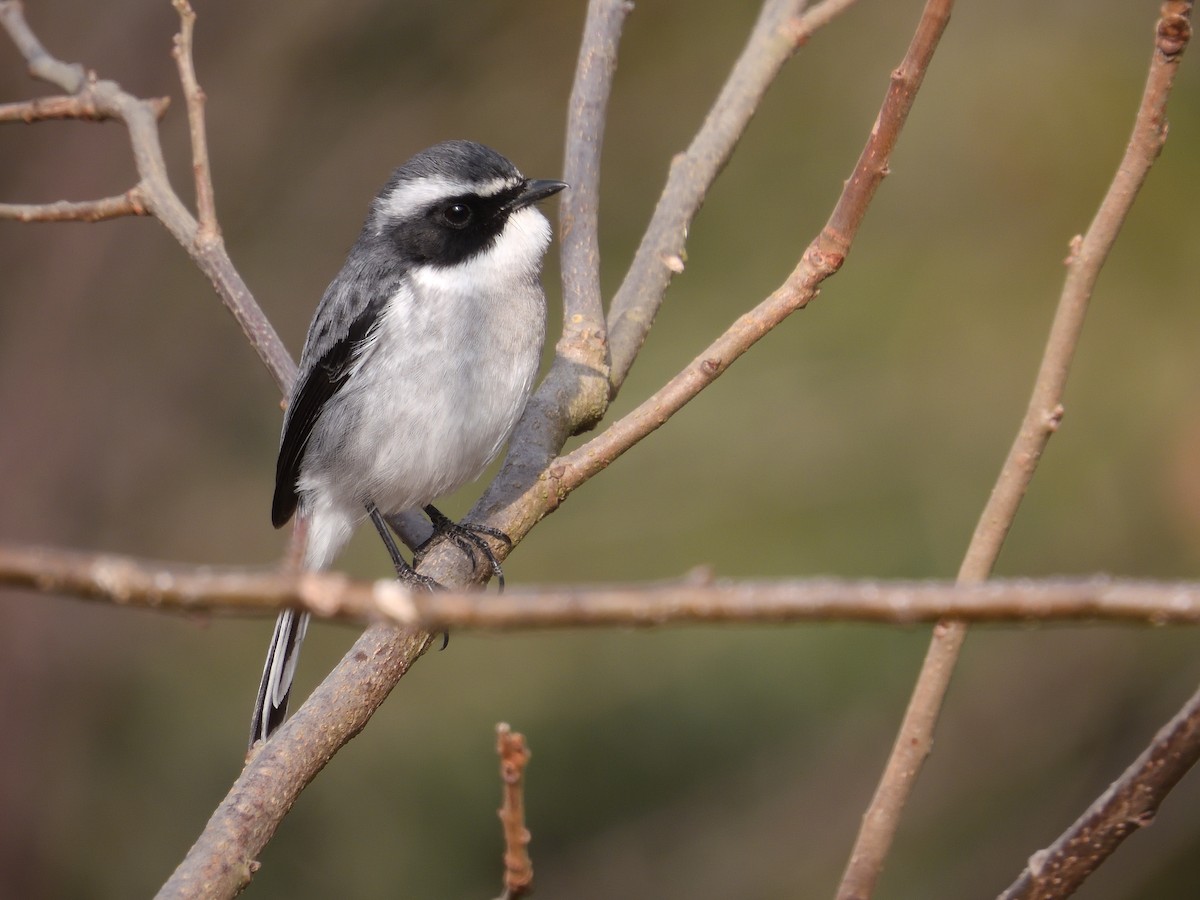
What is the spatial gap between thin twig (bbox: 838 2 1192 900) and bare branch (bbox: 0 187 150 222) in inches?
91.1

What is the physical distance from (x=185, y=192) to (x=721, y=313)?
3.40m

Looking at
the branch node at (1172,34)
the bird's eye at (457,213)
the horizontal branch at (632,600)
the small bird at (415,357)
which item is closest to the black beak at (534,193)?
the small bird at (415,357)

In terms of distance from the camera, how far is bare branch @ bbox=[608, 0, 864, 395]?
136 inches

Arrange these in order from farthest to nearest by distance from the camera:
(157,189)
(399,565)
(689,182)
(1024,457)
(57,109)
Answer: (399,565), (689,182), (157,189), (57,109), (1024,457)

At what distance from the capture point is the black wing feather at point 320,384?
149 inches

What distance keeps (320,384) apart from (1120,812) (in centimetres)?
281

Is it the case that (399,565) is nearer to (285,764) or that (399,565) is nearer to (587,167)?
(587,167)

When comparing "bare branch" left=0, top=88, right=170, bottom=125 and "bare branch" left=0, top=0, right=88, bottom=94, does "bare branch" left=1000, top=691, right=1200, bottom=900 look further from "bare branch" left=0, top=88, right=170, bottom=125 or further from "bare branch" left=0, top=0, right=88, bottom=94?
"bare branch" left=0, top=0, right=88, bottom=94

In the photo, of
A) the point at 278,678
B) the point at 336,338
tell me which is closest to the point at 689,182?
the point at 336,338

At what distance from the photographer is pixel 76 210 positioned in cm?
319

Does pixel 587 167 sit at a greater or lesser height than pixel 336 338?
greater

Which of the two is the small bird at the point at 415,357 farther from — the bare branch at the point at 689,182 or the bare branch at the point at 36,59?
the bare branch at the point at 36,59

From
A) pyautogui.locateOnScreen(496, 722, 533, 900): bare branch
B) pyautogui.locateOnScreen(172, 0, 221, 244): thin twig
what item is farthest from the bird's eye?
pyautogui.locateOnScreen(496, 722, 533, 900): bare branch

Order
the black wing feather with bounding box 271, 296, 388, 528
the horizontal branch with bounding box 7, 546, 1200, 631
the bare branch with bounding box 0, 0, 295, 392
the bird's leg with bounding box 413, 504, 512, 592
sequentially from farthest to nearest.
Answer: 1. the black wing feather with bounding box 271, 296, 388, 528
2. the bare branch with bounding box 0, 0, 295, 392
3. the bird's leg with bounding box 413, 504, 512, 592
4. the horizontal branch with bounding box 7, 546, 1200, 631
